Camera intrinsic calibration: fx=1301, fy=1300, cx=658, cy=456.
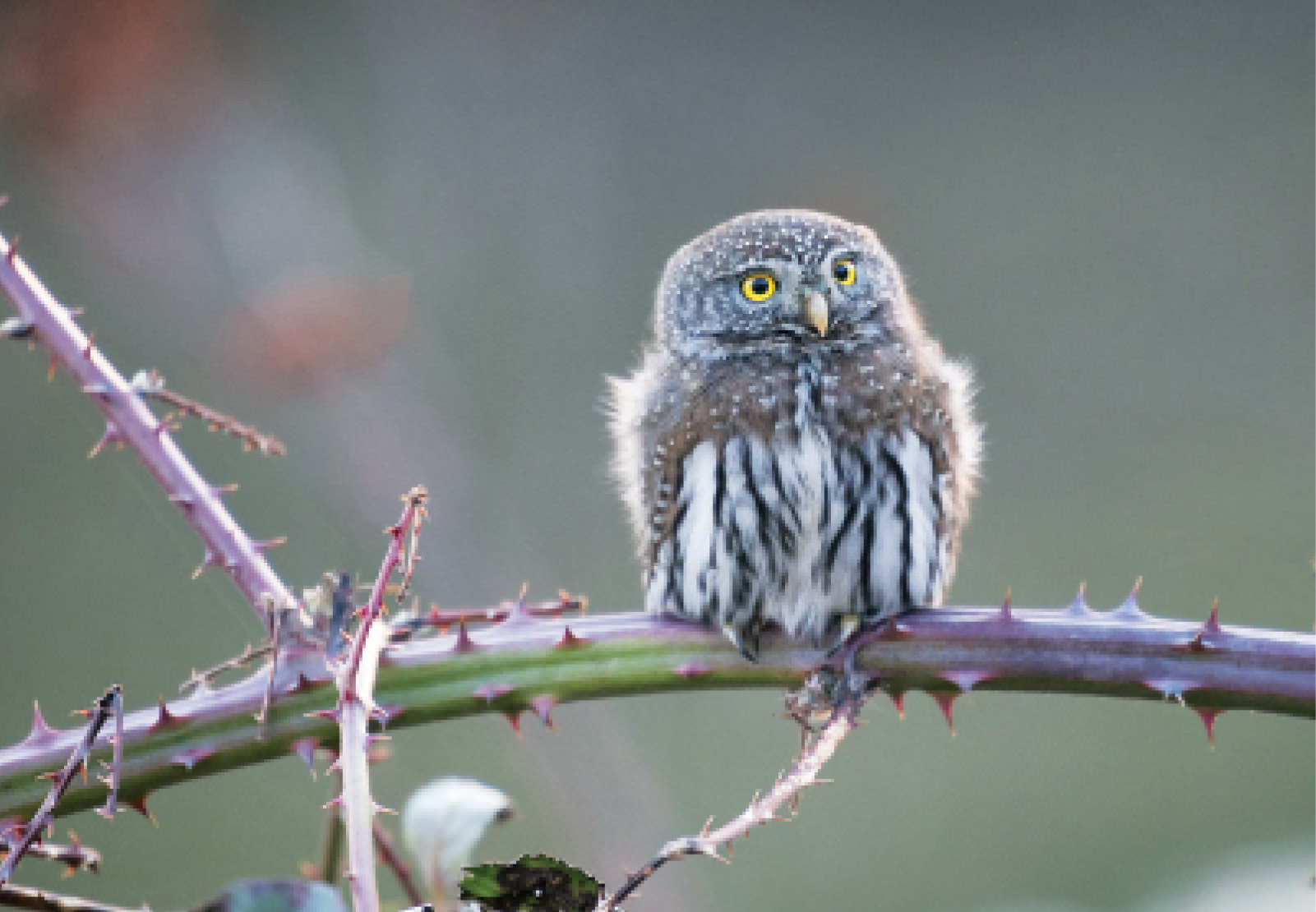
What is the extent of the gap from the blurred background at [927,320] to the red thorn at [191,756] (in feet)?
6.88

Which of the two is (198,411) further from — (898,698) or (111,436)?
(898,698)

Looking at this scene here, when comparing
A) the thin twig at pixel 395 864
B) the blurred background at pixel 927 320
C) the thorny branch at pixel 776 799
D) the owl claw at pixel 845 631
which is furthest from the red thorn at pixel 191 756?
the blurred background at pixel 927 320

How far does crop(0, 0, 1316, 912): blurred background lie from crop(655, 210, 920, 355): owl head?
4.35ft

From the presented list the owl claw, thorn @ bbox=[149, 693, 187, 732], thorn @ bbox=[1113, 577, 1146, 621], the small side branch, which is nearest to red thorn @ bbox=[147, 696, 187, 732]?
thorn @ bbox=[149, 693, 187, 732]

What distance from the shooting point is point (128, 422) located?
37.4 inches

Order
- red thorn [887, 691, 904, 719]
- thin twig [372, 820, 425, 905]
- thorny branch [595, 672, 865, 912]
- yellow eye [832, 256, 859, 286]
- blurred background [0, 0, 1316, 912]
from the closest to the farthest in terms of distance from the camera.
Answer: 1. thorny branch [595, 672, 865, 912]
2. thin twig [372, 820, 425, 905]
3. red thorn [887, 691, 904, 719]
4. yellow eye [832, 256, 859, 286]
5. blurred background [0, 0, 1316, 912]

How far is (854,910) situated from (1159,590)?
46.4 inches

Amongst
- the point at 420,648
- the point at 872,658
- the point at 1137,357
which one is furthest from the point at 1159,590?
the point at 420,648

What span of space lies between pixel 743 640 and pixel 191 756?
17.8 inches

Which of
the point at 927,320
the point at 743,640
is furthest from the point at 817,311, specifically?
the point at 927,320

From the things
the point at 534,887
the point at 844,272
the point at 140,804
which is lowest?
the point at 534,887

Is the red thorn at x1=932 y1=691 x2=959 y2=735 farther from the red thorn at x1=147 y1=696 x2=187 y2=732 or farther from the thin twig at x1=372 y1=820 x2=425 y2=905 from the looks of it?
the red thorn at x1=147 y1=696 x2=187 y2=732

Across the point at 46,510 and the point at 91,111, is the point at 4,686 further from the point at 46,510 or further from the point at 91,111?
the point at 91,111

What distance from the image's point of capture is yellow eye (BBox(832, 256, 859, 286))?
1734mm
